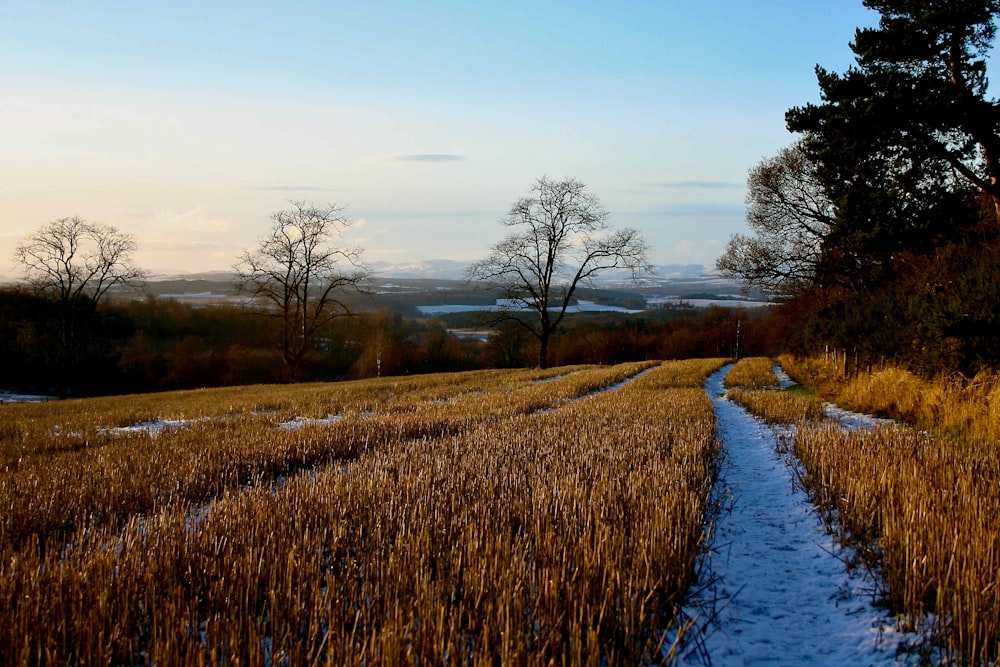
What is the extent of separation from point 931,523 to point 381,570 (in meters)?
3.78

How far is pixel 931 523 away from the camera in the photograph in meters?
4.06

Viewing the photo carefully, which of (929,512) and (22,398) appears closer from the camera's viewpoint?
(929,512)

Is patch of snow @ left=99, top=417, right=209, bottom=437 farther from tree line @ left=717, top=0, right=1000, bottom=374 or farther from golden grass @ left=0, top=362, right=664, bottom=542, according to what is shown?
tree line @ left=717, top=0, right=1000, bottom=374

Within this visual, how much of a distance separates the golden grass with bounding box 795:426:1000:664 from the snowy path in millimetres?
247

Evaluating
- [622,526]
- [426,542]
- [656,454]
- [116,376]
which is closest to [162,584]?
[426,542]

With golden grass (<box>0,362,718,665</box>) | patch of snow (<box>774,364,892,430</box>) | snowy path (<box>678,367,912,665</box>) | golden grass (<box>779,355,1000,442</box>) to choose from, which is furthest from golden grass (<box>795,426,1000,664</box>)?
patch of snow (<box>774,364,892,430</box>)

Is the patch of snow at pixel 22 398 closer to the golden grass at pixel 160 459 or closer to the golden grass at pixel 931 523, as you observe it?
the golden grass at pixel 160 459

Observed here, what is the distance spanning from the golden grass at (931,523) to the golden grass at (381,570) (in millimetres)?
1235

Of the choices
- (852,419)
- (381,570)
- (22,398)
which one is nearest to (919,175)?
(852,419)

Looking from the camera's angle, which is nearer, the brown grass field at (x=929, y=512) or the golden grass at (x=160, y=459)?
the brown grass field at (x=929, y=512)

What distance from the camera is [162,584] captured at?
11.1ft

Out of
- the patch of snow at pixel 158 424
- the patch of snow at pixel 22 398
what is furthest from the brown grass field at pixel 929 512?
the patch of snow at pixel 22 398

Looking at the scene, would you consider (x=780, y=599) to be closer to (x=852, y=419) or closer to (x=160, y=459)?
(x=160, y=459)

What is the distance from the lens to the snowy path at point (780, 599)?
124 inches
